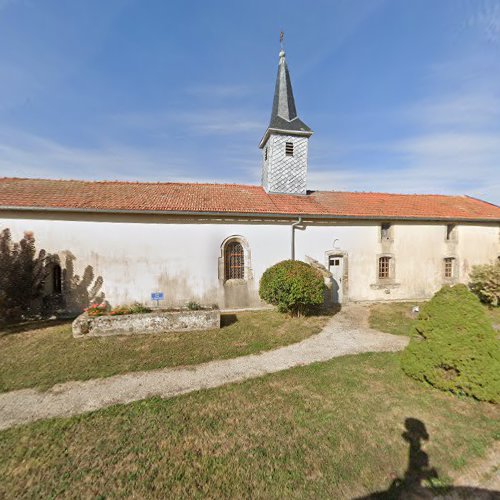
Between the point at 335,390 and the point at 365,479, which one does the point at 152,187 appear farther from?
the point at 365,479

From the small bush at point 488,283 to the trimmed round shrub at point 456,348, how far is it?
9.77 m

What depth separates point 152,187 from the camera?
13.0m

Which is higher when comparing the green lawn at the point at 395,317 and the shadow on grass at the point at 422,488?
the shadow on grass at the point at 422,488

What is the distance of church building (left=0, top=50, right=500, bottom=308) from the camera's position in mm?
10227

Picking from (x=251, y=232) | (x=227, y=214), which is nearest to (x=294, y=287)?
(x=251, y=232)

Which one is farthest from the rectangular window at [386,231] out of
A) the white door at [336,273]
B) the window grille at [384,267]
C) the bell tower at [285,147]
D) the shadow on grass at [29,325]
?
the shadow on grass at [29,325]

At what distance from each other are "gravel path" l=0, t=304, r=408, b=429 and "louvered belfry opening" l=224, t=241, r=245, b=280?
4752 mm

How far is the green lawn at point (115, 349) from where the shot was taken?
5.80m

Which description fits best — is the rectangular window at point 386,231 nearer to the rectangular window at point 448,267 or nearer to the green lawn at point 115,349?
the rectangular window at point 448,267

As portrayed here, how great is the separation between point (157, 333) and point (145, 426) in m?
4.36

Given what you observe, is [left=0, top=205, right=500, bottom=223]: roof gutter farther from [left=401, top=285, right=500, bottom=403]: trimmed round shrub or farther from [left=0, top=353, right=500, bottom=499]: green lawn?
[left=0, top=353, right=500, bottom=499]: green lawn

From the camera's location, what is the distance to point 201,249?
1109 centimetres

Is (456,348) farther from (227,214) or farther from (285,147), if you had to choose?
(285,147)

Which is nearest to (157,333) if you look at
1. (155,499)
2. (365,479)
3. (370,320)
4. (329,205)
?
(155,499)
